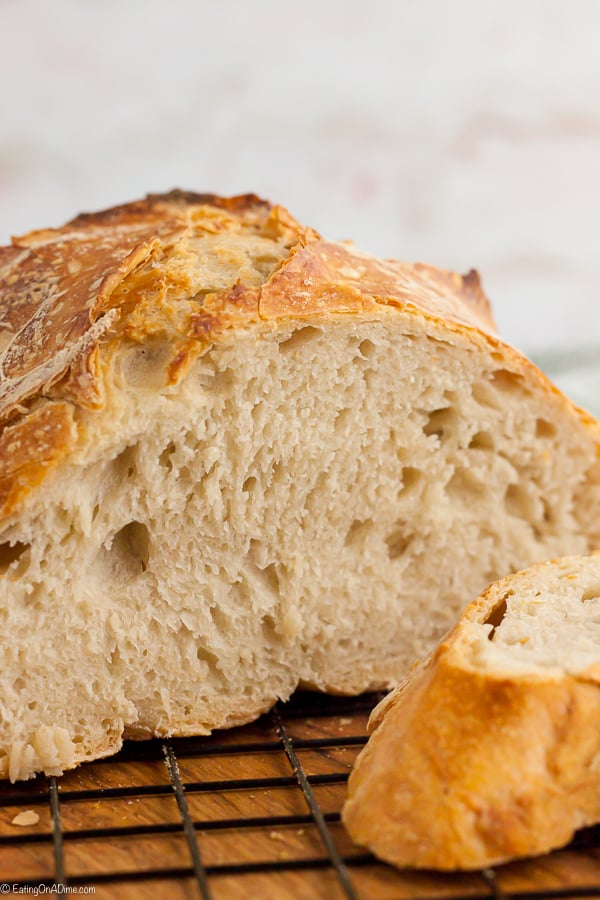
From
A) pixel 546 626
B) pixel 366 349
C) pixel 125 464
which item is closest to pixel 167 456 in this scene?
pixel 125 464

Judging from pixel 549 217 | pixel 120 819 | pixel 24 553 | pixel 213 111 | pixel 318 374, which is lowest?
pixel 120 819

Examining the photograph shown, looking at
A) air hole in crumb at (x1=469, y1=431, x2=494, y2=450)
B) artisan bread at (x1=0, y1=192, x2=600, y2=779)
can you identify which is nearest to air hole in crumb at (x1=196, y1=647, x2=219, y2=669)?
artisan bread at (x1=0, y1=192, x2=600, y2=779)

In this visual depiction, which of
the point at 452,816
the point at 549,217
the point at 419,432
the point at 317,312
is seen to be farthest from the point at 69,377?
the point at 549,217

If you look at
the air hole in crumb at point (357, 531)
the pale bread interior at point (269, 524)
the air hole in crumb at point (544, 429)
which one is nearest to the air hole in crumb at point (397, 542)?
the pale bread interior at point (269, 524)

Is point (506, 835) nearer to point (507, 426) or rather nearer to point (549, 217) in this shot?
point (507, 426)

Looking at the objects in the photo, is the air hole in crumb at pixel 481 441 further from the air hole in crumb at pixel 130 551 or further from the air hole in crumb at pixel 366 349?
the air hole in crumb at pixel 130 551

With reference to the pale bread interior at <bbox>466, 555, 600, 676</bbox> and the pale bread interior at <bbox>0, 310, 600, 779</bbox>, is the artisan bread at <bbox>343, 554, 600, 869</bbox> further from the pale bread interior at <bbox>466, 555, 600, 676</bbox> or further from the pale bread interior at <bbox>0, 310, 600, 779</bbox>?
the pale bread interior at <bbox>0, 310, 600, 779</bbox>
